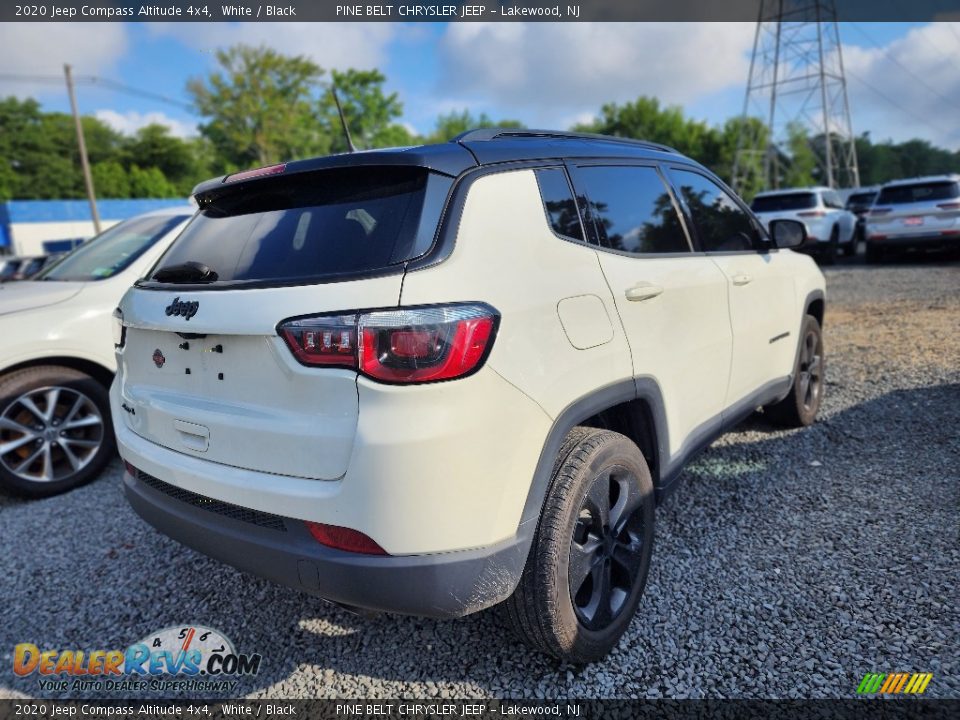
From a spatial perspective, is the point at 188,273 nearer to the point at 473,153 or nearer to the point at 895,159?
the point at 473,153

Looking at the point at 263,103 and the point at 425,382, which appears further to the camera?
the point at 263,103

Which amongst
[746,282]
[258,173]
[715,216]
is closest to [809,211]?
[715,216]

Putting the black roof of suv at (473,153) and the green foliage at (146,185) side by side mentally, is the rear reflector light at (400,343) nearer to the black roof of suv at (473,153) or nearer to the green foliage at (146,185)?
the black roof of suv at (473,153)

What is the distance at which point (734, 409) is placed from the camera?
10.7ft

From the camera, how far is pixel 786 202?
551 inches

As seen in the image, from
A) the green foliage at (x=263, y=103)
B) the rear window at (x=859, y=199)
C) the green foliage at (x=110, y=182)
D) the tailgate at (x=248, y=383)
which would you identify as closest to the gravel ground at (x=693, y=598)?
the tailgate at (x=248, y=383)

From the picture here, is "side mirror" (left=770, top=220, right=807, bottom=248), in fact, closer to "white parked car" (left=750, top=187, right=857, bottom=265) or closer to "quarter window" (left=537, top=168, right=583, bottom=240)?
"quarter window" (left=537, top=168, right=583, bottom=240)

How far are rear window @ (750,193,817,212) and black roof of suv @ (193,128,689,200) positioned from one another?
41.6ft

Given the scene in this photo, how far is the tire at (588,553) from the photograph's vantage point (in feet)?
6.61

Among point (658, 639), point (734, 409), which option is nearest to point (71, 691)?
point (658, 639)

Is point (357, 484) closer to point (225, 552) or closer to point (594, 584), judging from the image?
point (225, 552)

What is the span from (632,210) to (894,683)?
1935 mm

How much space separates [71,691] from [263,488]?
123 cm

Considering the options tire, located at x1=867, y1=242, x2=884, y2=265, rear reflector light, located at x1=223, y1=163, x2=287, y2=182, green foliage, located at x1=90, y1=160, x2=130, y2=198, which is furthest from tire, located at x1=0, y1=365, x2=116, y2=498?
green foliage, located at x1=90, y1=160, x2=130, y2=198
